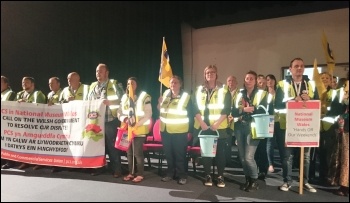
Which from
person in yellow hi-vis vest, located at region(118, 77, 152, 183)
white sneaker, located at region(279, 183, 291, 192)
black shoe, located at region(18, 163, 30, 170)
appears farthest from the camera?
black shoe, located at region(18, 163, 30, 170)

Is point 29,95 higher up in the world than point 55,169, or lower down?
higher up

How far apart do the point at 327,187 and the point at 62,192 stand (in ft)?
11.1

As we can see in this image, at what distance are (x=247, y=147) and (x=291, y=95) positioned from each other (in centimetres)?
84

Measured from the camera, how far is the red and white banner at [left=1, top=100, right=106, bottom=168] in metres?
4.41

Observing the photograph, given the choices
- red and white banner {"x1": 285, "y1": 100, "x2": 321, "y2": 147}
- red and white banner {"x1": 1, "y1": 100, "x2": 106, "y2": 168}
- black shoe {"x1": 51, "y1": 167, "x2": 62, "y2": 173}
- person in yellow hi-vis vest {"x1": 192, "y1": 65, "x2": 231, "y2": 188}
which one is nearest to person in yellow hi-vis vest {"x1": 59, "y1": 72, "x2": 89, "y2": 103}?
red and white banner {"x1": 1, "y1": 100, "x2": 106, "y2": 168}

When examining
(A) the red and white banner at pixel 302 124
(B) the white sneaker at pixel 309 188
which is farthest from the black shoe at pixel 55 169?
(B) the white sneaker at pixel 309 188

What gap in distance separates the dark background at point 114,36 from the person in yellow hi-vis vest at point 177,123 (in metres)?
3.45

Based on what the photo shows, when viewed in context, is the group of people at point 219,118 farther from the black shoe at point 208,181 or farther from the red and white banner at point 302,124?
the red and white banner at point 302,124

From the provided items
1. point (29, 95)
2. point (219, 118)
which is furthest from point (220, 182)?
point (29, 95)

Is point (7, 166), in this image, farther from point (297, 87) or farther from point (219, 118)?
→ point (297, 87)

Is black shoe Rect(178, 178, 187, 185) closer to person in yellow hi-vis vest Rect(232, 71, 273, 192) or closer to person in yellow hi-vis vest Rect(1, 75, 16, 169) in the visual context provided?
person in yellow hi-vis vest Rect(232, 71, 273, 192)

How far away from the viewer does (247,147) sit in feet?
12.5

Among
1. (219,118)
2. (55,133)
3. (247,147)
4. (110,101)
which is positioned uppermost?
(110,101)

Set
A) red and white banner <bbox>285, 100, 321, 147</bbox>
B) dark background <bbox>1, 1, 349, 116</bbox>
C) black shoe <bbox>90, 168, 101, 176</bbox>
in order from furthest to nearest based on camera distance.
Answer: dark background <bbox>1, 1, 349, 116</bbox> → black shoe <bbox>90, 168, 101, 176</bbox> → red and white banner <bbox>285, 100, 321, 147</bbox>
